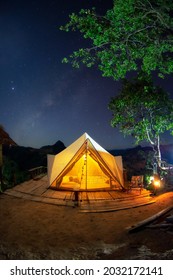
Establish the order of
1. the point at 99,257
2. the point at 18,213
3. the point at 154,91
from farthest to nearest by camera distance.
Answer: the point at 154,91
the point at 18,213
the point at 99,257

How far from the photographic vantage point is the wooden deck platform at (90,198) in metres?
9.18

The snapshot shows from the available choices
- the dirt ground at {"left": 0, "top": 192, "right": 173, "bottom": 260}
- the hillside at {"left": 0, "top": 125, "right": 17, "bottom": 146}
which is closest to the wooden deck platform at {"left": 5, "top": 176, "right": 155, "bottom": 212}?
the dirt ground at {"left": 0, "top": 192, "right": 173, "bottom": 260}

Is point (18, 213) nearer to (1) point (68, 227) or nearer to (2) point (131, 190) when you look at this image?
(1) point (68, 227)

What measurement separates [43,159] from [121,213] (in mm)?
21517

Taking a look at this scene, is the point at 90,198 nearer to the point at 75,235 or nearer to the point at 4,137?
the point at 75,235

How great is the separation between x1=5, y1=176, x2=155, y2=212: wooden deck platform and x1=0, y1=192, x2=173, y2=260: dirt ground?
19.1 inches

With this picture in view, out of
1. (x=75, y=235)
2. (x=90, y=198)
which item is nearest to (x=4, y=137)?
(x=90, y=198)

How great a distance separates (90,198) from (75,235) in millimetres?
4057

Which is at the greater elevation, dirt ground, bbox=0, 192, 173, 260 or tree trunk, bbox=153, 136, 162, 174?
tree trunk, bbox=153, 136, 162, 174

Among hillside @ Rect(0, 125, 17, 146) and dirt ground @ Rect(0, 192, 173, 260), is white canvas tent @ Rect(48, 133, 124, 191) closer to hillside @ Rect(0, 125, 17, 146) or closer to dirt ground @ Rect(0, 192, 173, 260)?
hillside @ Rect(0, 125, 17, 146)

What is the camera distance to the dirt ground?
16.4ft

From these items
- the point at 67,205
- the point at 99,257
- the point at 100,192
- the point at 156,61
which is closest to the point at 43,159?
the point at 100,192
